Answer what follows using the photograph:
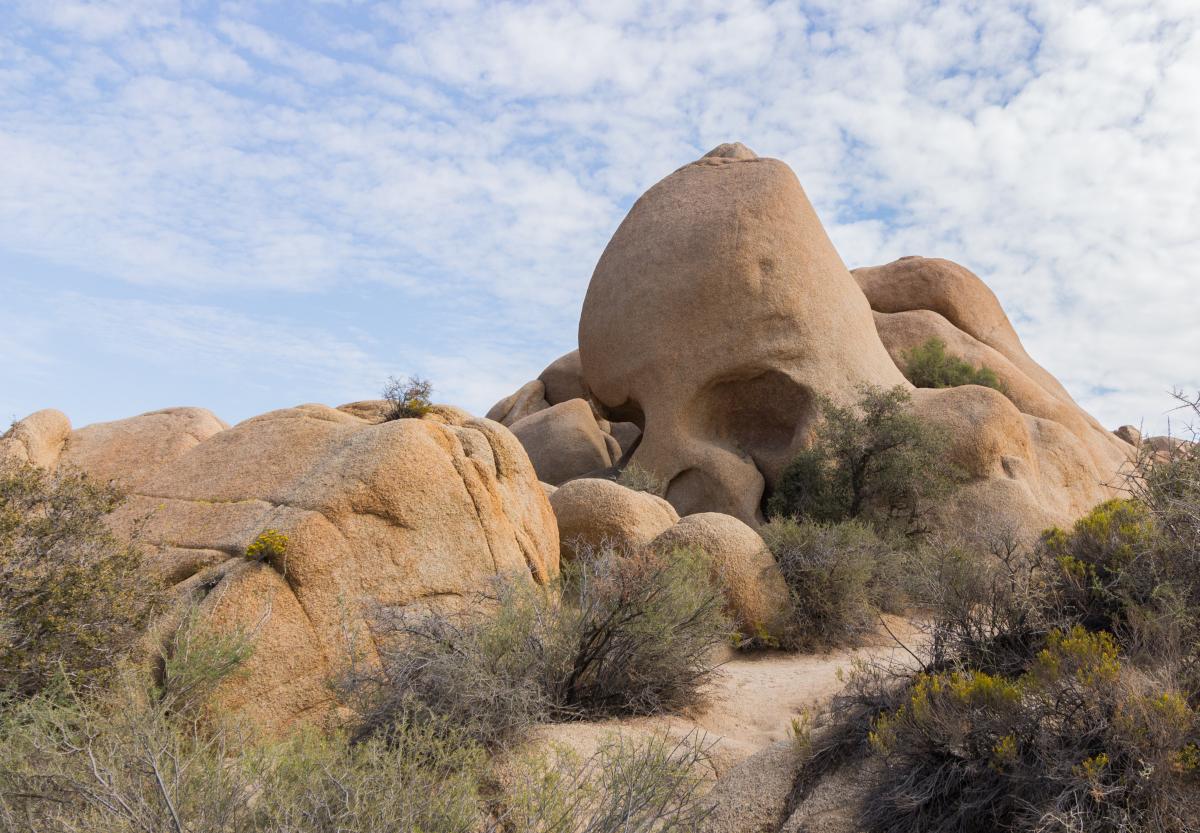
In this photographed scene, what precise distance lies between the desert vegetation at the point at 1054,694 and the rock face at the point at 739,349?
11.7 metres

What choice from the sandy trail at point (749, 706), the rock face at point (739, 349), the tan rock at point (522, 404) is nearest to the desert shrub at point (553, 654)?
the sandy trail at point (749, 706)

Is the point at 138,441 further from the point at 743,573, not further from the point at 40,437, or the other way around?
the point at 743,573

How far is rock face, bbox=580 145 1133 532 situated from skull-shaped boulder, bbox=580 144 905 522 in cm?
3

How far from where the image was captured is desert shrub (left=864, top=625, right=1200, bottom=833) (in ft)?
12.3

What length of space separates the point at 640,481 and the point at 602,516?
211 inches

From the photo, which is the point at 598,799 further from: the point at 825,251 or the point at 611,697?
the point at 825,251

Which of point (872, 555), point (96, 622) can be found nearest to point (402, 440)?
point (96, 622)

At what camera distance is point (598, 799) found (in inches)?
169

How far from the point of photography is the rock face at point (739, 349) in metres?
18.0

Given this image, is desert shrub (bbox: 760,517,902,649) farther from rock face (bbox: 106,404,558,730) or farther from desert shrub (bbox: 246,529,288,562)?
desert shrub (bbox: 246,529,288,562)

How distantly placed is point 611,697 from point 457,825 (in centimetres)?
329

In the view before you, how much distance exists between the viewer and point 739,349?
18.5 metres

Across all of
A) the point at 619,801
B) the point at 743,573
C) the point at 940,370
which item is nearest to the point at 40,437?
the point at 743,573

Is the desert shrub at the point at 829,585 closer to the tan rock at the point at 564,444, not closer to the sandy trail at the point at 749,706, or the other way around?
the sandy trail at the point at 749,706
